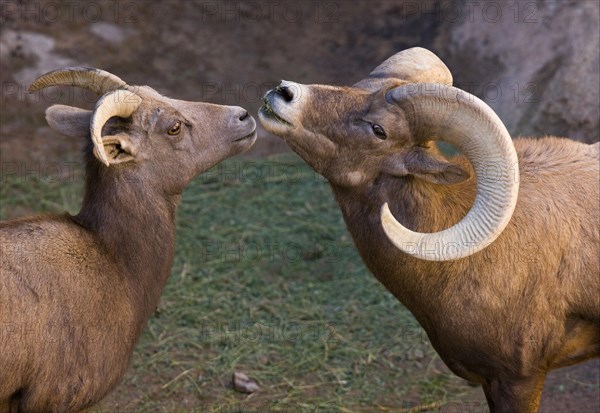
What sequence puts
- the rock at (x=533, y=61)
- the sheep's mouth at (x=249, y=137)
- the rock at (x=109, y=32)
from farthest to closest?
the rock at (x=109, y=32) → the rock at (x=533, y=61) → the sheep's mouth at (x=249, y=137)

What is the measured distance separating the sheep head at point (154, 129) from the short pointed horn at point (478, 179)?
1823mm

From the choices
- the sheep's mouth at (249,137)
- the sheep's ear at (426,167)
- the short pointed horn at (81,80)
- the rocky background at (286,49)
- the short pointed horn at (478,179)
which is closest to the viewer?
the short pointed horn at (478,179)

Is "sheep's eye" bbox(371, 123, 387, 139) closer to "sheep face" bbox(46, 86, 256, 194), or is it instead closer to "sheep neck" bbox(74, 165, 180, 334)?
"sheep face" bbox(46, 86, 256, 194)

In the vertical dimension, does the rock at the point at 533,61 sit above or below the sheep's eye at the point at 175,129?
below

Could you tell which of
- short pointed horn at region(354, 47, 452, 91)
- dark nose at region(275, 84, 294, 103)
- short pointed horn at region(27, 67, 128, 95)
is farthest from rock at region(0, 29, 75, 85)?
Answer: dark nose at region(275, 84, 294, 103)

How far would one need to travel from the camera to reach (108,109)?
646 cm

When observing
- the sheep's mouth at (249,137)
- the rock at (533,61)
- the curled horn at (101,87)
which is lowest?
the rock at (533,61)

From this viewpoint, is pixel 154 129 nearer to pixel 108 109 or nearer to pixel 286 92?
pixel 108 109

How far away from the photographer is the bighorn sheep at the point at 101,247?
20.7ft

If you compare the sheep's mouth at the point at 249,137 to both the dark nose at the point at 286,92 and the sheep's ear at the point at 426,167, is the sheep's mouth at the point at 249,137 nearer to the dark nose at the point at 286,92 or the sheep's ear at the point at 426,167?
the dark nose at the point at 286,92

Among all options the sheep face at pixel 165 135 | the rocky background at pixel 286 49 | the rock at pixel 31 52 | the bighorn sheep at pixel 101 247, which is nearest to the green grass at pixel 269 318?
the rocky background at pixel 286 49

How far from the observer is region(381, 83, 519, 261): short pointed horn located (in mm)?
5926

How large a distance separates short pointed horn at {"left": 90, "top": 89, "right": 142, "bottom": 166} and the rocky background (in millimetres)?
6597

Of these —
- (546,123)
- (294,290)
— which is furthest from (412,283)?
(546,123)
